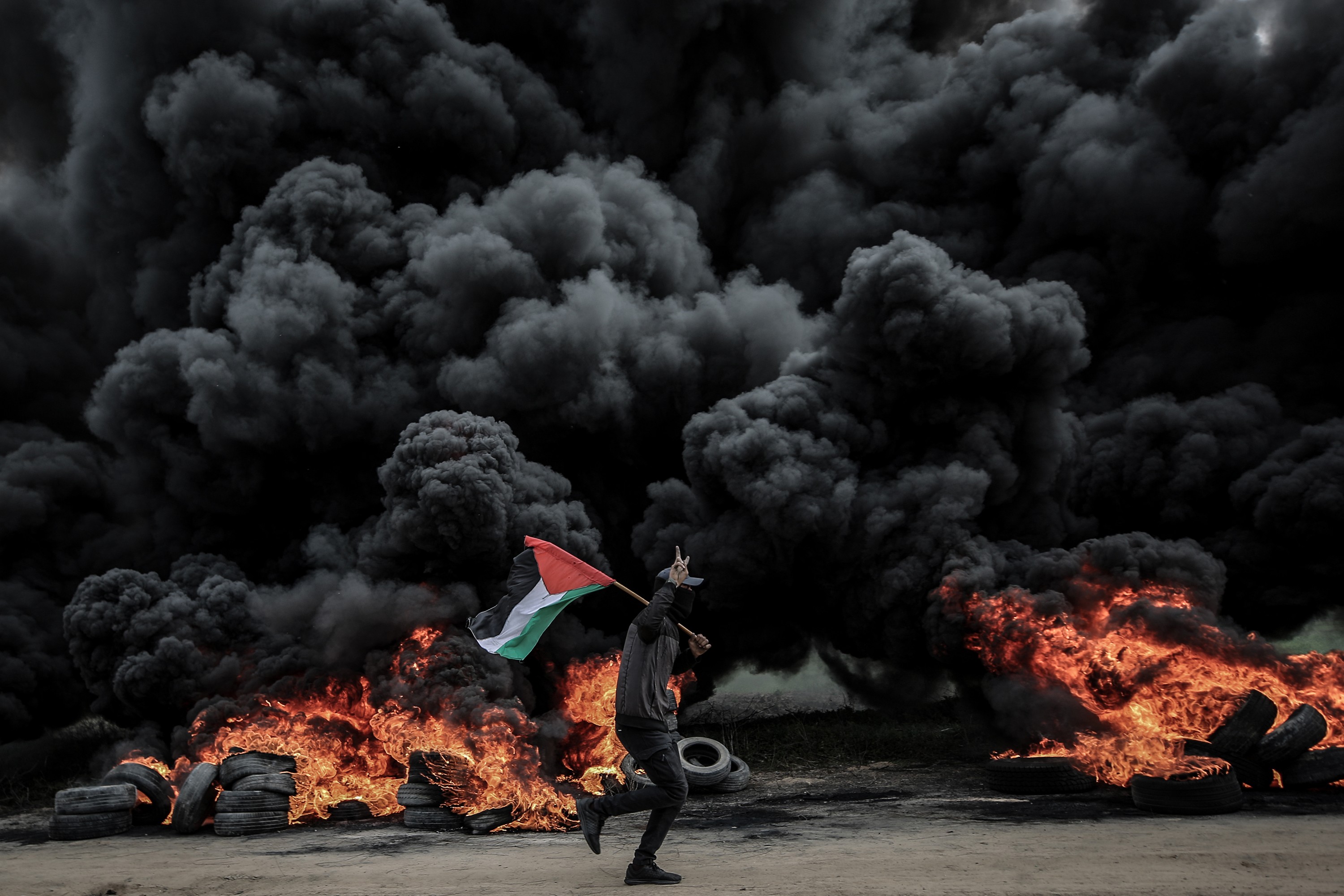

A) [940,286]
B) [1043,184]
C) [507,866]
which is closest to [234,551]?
[507,866]

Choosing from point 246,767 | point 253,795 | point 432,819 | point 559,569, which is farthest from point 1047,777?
point 246,767

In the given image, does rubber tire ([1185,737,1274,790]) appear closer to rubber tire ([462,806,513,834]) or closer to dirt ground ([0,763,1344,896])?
dirt ground ([0,763,1344,896])

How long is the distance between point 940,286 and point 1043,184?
7855 mm

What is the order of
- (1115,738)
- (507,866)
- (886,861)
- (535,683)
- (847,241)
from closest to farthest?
(886,861) < (507,866) < (1115,738) < (535,683) < (847,241)

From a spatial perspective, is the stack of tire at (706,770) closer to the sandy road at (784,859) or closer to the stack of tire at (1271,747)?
the sandy road at (784,859)

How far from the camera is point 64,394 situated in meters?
29.5

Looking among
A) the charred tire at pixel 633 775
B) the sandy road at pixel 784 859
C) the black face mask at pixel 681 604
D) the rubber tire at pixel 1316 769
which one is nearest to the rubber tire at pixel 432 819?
the sandy road at pixel 784 859

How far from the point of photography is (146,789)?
→ 16125 mm

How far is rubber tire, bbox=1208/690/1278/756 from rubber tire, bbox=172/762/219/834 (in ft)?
57.9

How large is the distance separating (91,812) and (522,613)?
1012 centimetres

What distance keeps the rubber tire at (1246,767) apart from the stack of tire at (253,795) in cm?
1584

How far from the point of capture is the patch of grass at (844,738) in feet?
64.8

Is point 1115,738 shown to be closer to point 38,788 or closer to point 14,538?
point 38,788

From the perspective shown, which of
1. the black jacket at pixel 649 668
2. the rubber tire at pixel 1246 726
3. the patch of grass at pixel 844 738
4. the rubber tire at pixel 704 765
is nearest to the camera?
the black jacket at pixel 649 668
